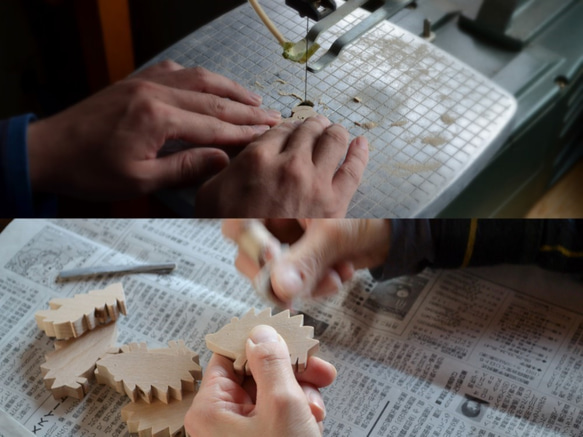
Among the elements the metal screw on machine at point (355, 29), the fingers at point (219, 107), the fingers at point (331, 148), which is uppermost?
the metal screw on machine at point (355, 29)

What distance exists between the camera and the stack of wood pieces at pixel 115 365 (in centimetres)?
79

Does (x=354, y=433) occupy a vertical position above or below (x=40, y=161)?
below

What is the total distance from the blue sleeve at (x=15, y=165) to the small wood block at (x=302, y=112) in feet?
0.60

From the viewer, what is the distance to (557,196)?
613 millimetres

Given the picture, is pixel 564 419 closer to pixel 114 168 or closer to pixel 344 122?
pixel 344 122

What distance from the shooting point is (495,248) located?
2.89 feet

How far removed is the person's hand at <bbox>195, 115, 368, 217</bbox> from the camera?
1.56 feet

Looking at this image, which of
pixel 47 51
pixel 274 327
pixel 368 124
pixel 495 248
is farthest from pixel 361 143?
pixel 495 248

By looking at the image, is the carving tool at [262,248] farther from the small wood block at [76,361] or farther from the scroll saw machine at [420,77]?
the small wood block at [76,361]

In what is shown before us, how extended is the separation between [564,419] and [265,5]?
0.61 meters

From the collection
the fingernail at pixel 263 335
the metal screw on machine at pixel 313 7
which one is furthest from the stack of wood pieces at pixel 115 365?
the metal screw on machine at pixel 313 7

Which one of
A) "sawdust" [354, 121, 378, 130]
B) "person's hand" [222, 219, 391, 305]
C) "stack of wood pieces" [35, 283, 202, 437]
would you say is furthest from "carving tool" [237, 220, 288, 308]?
"stack of wood pieces" [35, 283, 202, 437]

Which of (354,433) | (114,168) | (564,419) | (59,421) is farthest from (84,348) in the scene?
(564,419)

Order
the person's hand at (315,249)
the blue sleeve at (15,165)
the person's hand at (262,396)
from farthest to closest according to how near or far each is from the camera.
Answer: the person's hand at (262,396) < the person's hand at (315,249) < the blue sleeve at (15,165)
